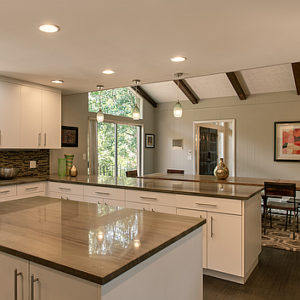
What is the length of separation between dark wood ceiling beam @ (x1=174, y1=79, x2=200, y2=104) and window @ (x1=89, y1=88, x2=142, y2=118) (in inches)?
48.5

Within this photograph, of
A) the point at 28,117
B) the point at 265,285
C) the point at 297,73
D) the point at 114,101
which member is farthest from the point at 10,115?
the point at 297,73

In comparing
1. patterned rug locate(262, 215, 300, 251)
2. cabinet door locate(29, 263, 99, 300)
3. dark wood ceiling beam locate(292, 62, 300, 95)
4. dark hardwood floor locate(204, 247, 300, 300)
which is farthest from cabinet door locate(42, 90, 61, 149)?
dark wood ceiling beam locate(292, 62, 300, 95)

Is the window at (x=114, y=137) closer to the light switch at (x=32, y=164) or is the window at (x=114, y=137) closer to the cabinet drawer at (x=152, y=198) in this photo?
the light switch at (x=32, y=164)

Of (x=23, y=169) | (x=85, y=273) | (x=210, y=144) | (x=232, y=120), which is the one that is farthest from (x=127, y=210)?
(x=210, y=144)

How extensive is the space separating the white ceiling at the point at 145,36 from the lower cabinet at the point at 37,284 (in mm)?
1540

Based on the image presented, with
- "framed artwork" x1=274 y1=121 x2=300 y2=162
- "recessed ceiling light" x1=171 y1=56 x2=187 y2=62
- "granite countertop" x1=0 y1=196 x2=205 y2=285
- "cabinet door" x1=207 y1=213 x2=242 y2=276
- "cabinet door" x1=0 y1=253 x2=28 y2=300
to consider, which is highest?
"recessed ceiling light" x1=171 y1=56 x2=187 y2=62

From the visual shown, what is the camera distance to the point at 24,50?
8.81 feet

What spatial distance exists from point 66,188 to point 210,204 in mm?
2022

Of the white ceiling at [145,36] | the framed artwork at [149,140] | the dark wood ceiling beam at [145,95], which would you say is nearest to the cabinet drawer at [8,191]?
the white ceiling at [145,36]

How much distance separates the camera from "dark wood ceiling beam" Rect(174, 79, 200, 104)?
639cm

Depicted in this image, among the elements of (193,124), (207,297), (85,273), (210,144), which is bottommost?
(207,297)

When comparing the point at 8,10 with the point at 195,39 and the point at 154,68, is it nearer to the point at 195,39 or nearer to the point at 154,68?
the point at 195,39

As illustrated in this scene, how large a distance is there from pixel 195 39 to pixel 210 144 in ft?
18.0

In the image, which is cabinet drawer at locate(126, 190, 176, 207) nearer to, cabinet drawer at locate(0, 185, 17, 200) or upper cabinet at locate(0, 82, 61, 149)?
cabinet drawer at locate(0, 185, 17, 200)
